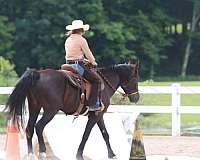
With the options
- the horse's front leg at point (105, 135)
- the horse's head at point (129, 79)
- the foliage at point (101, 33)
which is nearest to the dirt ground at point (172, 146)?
the horse's head at point (129, 79)

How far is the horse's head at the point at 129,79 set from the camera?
13281 millimetres

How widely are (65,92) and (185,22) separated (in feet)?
184

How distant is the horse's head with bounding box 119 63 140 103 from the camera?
13281mm

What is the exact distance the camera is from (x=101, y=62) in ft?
188

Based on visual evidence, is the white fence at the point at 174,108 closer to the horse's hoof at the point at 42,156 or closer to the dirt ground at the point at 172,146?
the dirt ground at the point at 172,146

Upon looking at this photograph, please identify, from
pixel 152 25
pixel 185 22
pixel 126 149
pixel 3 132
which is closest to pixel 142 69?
pixel 152 25

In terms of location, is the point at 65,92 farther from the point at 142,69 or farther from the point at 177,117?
the point at 142,69

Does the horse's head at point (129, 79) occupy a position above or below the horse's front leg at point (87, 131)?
above

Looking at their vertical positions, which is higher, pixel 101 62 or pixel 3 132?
pixel 3 132

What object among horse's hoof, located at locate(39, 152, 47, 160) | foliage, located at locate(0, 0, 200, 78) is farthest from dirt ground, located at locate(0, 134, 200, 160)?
foliage, located at locate(0, 0, 200, 78)

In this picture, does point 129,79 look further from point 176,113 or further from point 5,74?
point 5,74

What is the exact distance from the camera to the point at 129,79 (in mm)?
13352

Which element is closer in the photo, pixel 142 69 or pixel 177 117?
pixel 177 117

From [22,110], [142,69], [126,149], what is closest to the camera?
[22,110]
